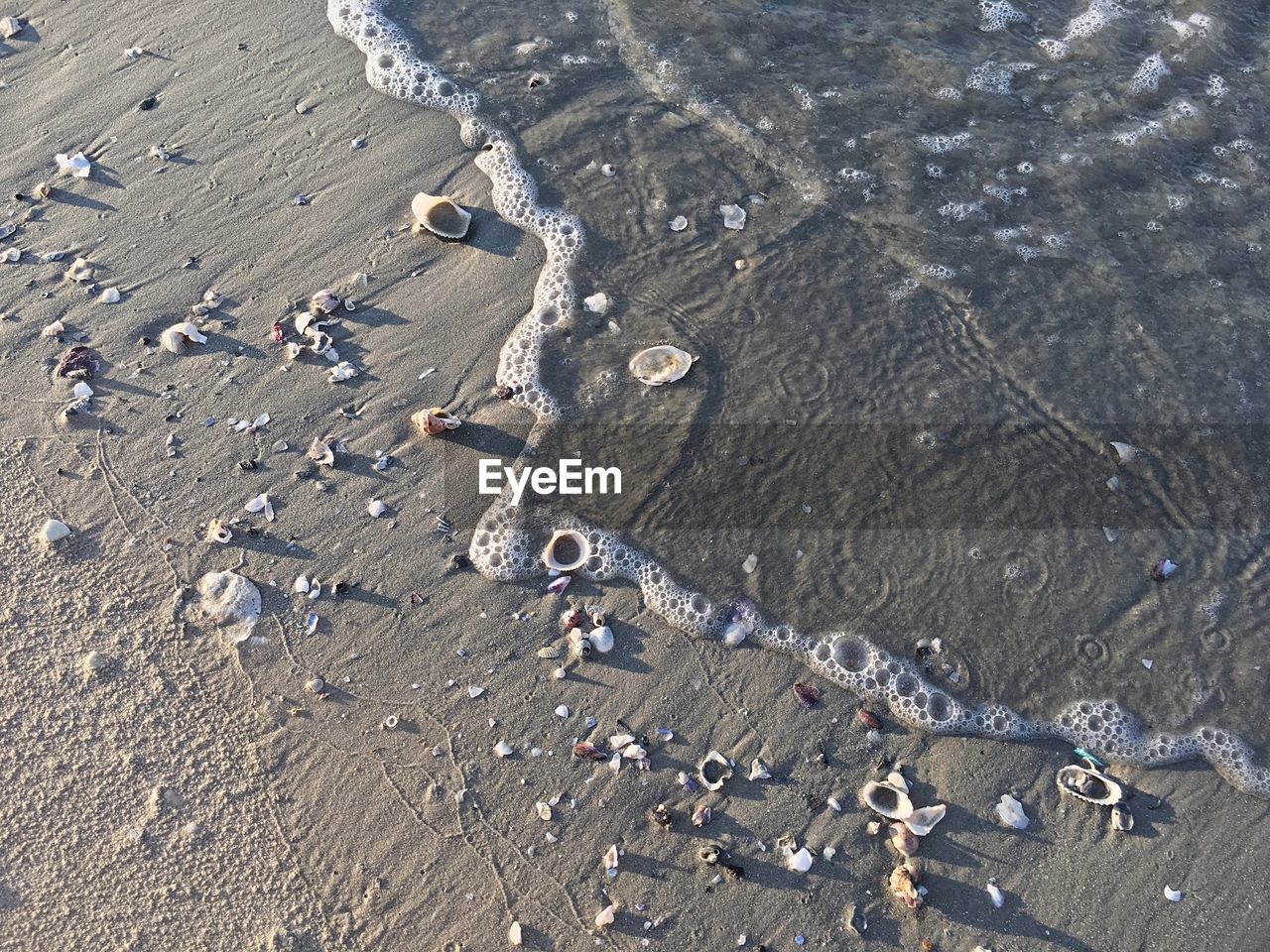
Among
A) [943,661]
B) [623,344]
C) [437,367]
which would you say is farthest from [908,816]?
[437,367]

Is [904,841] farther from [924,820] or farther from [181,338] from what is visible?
[181,338]

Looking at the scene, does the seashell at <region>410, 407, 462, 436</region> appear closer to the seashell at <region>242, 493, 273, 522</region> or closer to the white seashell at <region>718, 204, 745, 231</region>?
the seashell at <region>242, 493, 273, 522</region>

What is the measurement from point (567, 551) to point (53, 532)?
7.01ft

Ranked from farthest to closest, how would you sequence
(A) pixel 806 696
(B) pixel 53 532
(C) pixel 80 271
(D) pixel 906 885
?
(C) pixel 80 271
(B) pixel 53 532
(A) pixel 806 696
(D) pixel 906 885

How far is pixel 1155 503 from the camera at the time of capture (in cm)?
407

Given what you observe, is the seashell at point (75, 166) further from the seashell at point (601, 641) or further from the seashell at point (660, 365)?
the seashell at point (601, 641)

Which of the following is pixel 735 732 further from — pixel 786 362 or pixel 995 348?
pixel 995 348

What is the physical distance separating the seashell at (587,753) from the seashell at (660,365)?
169cm

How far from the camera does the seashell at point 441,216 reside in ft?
14.5

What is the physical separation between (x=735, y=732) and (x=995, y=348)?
233 cm

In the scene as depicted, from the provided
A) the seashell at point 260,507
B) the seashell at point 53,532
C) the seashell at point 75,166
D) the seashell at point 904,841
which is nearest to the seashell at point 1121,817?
the seashell at point 904,841

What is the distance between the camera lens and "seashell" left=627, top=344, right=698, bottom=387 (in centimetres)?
420

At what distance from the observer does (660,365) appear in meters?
4.22

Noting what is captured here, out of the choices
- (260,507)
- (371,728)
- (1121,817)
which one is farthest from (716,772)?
(260,507)
